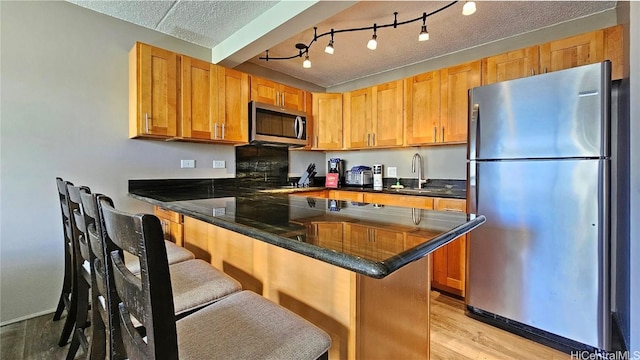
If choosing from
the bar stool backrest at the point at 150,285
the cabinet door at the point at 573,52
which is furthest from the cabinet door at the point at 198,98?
the cabinet door at the point at 573,52

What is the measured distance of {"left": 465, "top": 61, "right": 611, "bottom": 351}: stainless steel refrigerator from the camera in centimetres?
166

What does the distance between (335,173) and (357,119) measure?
2.53 ft

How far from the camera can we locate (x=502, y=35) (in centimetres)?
268

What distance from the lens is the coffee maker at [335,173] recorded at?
12.3 ft

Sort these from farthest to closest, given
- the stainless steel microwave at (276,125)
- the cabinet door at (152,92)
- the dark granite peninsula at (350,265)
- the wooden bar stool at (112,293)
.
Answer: the stainless steel microwave at (276,125), the cabinet door at (152,92), the wooden bar stool at (112,293), the dark granite peninsula at (350,265)

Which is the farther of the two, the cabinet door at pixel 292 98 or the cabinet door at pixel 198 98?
the cabinet door at pixel 292 98

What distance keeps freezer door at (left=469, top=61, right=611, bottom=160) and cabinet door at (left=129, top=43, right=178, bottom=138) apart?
2449mm

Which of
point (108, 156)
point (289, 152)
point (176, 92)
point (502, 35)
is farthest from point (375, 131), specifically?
point (108, 156)

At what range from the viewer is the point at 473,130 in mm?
2104

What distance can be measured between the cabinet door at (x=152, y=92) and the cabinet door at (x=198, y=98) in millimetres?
76

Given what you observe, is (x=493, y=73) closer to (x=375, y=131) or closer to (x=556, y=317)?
(x=375, y=131)

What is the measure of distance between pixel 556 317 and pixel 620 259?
1.93 feet

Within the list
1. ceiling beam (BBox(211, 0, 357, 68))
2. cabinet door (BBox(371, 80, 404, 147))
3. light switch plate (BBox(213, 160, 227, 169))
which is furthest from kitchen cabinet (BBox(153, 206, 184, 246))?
cabinet door (BBox(371, 80, 404, 147))

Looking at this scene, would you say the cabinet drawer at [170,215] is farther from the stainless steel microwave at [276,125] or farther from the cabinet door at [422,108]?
the cabinet door at [422,108]
